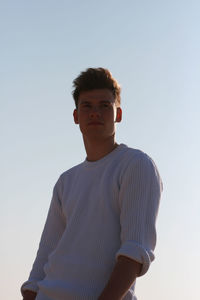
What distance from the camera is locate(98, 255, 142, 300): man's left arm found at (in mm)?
3340

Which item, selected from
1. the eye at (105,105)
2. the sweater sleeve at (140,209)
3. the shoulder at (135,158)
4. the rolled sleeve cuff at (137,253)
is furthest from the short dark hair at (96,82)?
the rolled sleeve cuff at (137,253)

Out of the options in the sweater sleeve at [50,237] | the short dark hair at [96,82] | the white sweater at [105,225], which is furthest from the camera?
the sweater sleeve at [50,237]

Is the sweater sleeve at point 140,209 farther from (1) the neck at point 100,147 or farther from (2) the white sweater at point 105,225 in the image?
(1) the neck at point 100,147

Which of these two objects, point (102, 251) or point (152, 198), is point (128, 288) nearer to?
point (102, 251)

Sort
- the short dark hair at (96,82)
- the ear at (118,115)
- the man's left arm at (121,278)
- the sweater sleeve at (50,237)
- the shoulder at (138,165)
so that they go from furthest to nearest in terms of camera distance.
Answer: the sweater sleeve at (50,237), the ear at (118,115), the short dark hair at (96,82), the shoulder at (138,165), the man's left arm at (121,278)

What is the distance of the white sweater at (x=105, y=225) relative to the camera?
11.7 ft

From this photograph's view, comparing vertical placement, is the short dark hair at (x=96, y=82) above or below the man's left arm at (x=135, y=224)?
above

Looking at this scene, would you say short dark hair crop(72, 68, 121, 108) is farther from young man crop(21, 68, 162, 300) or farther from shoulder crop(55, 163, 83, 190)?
shoulder crop(55, 163, 83, 190)

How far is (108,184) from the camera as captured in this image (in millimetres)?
3924

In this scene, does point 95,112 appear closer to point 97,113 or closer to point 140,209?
point 97,113

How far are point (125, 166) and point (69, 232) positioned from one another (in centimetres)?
61

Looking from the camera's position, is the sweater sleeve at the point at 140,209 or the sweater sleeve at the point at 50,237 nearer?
the sweater sleeve at the point at 140,209

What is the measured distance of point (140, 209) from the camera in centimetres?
361

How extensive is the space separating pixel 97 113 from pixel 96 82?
29 centimetres
